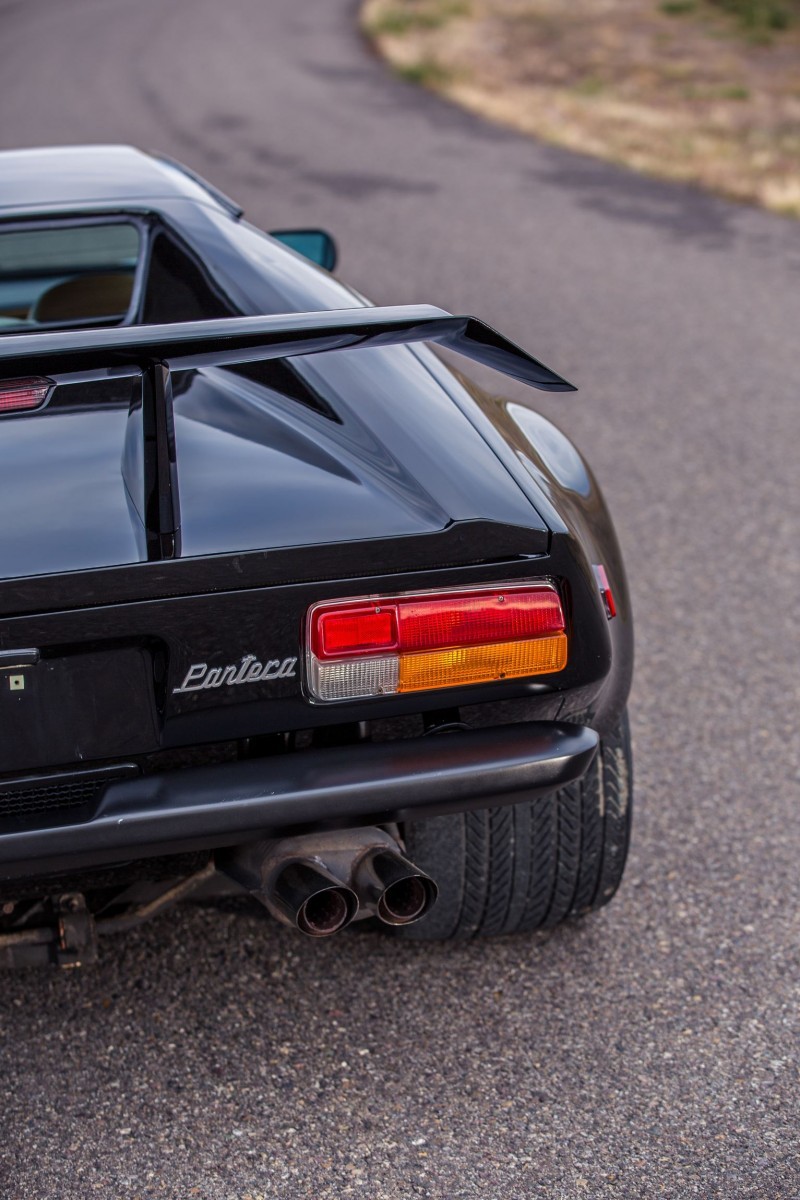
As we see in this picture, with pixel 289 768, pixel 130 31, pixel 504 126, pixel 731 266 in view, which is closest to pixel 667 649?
pixel 289 768

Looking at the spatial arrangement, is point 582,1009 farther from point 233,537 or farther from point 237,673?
point 233,537

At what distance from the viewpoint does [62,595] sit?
70.9 inches

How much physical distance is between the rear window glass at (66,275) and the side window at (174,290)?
0.09 metres

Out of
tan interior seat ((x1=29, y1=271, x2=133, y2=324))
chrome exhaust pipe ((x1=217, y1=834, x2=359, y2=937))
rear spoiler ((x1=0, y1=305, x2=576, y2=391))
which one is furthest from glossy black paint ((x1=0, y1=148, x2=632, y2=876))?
tan interior seat ((x1=29, y1=271, x2=133, y2=324))

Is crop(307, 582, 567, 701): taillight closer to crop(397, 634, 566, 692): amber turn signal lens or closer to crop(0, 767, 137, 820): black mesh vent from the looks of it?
crop(397, 634, 566, 692): amber turn signal lens

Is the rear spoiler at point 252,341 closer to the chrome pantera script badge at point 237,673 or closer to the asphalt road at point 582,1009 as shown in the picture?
the chrome pantera script badge at point 237,673

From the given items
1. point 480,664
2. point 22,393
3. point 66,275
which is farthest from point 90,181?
point 480,664

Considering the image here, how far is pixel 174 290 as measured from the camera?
9.01ft

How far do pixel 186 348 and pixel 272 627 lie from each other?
407 millimetres

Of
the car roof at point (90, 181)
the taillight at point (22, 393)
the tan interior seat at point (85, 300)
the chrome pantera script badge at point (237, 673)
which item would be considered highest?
the taillight at point (22, 393)

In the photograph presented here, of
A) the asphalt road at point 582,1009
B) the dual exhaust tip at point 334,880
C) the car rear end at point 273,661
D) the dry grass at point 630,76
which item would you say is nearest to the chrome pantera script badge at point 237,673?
the car rear end at point 273,661

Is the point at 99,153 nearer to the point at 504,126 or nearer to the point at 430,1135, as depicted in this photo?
the point at 430,1135

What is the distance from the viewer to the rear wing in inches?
68.1

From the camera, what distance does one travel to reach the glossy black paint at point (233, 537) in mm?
1809
